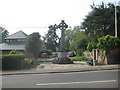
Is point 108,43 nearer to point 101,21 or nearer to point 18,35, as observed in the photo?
point 101,21

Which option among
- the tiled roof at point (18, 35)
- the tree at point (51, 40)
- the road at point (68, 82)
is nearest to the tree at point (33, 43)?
the tiled roof at point (18, 35)

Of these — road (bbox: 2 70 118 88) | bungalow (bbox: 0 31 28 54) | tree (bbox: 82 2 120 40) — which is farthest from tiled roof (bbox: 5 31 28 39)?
road (bbox: 2 70 118 88)

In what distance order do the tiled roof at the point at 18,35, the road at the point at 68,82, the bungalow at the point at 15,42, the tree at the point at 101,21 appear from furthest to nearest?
1. the tiled roof at the point at 18,35
2. the bungalow at the point at 15,42
3. the tree at the point at 101,21
4. the road at the point at 68,82

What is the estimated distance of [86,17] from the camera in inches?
1566

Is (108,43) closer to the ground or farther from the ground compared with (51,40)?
closer to the ground

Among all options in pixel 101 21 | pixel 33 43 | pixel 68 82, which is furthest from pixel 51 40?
pixel 68 82

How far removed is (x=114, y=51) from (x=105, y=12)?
1519 cm

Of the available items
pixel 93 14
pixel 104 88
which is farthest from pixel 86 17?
pixel 104 88

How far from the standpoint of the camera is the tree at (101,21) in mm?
34219

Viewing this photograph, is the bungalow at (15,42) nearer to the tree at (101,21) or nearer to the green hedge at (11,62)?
the tree at (101,21)

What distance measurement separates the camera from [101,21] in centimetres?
3412

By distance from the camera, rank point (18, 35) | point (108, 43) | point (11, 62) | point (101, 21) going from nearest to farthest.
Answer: point (11, 62) < point (108, 43) < point (101, 21) < point (18, 35)

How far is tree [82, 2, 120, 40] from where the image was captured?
112 feet

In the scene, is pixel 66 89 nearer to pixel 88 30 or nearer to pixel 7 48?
pixel 88 30
